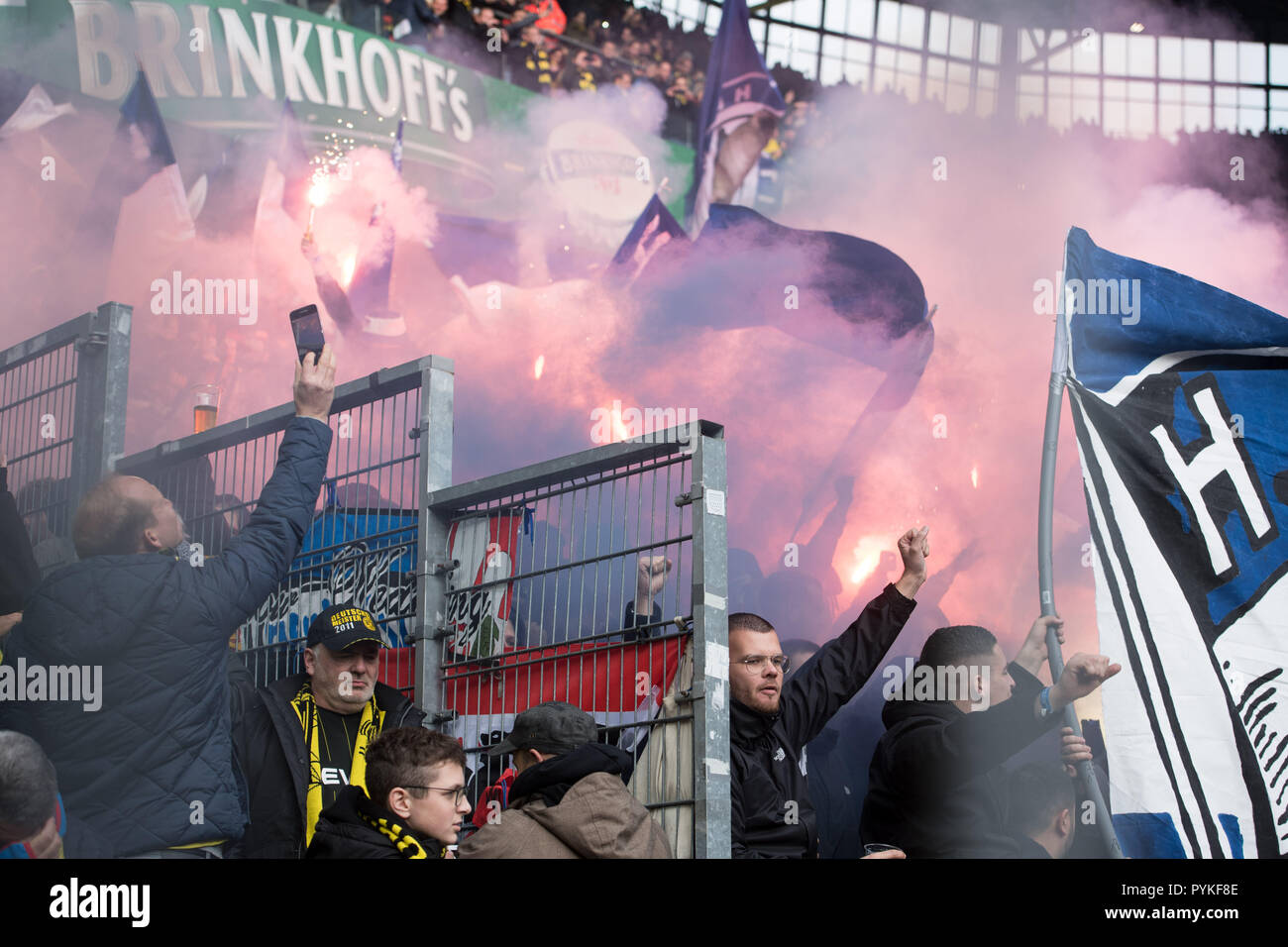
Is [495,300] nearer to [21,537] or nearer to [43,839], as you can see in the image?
[21,537]

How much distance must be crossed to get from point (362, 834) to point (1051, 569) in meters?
2.91

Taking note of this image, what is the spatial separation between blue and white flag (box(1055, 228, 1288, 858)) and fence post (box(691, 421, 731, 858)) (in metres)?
2.00

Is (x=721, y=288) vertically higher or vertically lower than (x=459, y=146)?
lower

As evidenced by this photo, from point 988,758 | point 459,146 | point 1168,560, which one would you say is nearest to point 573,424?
point 459,146

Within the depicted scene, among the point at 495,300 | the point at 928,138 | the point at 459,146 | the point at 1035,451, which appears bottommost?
the point at 1035,451

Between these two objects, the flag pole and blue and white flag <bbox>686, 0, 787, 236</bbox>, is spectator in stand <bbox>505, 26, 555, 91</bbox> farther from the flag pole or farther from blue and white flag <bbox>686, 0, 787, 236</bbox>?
the flag pole

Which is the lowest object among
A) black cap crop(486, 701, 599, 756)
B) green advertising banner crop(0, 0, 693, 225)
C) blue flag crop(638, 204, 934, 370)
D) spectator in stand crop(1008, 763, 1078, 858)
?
spectator in stand crop(1008, 763, 1078, 858)

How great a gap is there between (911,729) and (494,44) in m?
10.2

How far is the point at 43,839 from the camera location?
10.1ft

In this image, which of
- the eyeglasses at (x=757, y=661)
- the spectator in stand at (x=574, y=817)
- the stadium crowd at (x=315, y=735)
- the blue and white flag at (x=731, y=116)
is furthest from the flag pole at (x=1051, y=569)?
the blue and white flag at (x=731, y=116)

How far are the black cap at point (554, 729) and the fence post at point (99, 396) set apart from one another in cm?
217

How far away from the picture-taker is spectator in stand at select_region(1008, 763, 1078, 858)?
16.1 ft

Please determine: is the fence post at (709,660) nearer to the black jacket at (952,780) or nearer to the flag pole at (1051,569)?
the black jacket at (952,780)

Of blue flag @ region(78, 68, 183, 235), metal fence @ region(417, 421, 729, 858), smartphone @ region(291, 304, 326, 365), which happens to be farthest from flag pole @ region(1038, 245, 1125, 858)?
blue flag @ region(78, 68, 183, 235)
